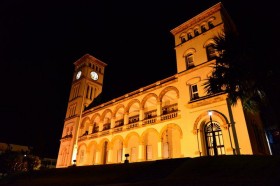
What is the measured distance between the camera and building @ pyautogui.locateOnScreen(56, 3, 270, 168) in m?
18.1

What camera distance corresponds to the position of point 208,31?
2294 cm

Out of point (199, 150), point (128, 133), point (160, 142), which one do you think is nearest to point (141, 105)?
point (128, 133)

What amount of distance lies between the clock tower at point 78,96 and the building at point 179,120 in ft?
0.63

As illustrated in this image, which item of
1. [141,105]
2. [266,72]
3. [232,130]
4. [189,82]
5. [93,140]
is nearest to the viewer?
[266,72]

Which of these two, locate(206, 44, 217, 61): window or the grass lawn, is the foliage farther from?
locate(206, 44, 217, 61): window

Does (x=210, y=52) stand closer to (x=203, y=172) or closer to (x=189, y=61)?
(x=189, y=61)

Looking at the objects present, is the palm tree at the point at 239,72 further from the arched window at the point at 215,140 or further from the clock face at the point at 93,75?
the clock face at the point at 93,75

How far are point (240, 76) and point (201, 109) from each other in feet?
20.9

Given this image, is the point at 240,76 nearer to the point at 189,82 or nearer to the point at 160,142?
the point at 189,82

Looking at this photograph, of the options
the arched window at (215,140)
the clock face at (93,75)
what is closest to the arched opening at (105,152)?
the clock face at (93,75)

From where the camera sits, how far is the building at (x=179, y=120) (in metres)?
18.1

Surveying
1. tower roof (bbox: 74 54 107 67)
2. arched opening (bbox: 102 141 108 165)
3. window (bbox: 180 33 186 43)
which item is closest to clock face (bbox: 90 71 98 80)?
tower roof (bbox: 74 54 107 67)

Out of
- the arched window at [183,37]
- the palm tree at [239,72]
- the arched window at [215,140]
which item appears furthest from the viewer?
the arched window at [183,37]

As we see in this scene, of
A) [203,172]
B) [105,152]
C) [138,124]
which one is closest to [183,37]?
[138,124]
